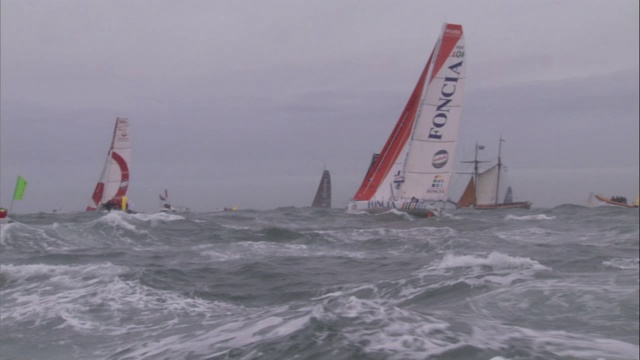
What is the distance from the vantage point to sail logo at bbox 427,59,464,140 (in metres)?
29.6

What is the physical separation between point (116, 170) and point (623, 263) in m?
31.7

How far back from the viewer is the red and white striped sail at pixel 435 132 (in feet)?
96.7

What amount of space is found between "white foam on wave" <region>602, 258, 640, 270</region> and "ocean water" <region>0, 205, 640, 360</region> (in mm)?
28

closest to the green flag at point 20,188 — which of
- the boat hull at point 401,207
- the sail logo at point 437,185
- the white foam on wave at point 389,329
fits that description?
the white foam on wave at point 389,329

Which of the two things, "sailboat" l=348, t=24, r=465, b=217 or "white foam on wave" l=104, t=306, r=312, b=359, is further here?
"sailboat" l=348, t=24, r=465, b=217

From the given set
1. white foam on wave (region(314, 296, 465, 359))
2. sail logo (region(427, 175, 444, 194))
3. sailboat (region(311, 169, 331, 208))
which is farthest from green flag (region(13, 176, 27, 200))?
sailboat (region(311, 169, 331, 208))

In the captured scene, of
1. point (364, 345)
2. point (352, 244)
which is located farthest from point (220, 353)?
point (352, 244)

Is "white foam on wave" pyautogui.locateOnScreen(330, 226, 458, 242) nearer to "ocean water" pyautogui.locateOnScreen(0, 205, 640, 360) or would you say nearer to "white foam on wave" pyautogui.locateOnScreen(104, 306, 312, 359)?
"ocean water" pyautogui.locateOnScreen(0, 205, 640, 360)

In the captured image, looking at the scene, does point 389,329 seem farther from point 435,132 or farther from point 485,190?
point 485,190

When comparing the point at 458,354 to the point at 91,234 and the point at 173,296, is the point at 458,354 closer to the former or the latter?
the point at 173,296

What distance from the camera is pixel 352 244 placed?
598 inches

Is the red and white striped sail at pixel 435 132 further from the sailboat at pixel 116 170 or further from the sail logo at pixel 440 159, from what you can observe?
the sailboat at pixel 116 170

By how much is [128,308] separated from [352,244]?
7.58m

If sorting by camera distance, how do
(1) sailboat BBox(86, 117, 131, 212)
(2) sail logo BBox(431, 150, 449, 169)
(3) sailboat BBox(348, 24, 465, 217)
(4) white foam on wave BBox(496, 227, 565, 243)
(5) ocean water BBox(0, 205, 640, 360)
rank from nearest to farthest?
1. (5) ocean water BBox(0, 205, 640, 360)
2. (4) white foam on wave BBox(496, 227, 565, 243)
3. (3) sailboat BBox(348, 24, 465, 217)
4. (2) sail logo BBox(431, 150, 449, 169)
5. (1) sailboat BBox(86, 117, 131, 212)
